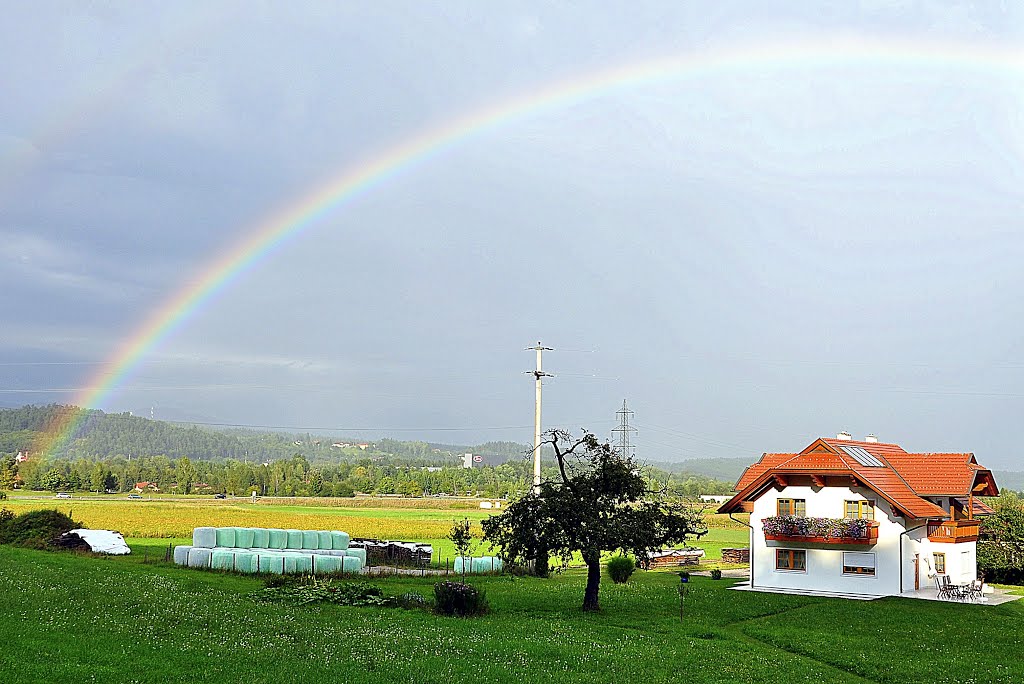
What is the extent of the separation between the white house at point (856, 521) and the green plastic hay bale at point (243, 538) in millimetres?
22170

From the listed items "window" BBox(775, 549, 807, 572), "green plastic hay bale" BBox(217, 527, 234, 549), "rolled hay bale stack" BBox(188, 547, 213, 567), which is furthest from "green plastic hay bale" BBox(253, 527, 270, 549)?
"window" BBox(775, 549, 807, 572)

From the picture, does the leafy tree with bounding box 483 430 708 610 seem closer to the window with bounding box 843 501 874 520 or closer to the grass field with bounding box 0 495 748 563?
the window with bounding box 843 501 874 520

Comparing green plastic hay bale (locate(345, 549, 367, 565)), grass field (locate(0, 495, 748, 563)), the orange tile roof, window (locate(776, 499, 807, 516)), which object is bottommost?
grass field (locate(0, 495, 748, 563))

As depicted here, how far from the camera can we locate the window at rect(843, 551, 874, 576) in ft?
136

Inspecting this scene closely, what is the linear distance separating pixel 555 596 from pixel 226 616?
587 inches

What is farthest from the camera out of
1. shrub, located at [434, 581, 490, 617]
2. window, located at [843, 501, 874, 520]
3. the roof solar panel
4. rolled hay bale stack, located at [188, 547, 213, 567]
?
the roof solar panel

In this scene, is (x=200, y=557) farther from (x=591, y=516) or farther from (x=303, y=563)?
(x=591, y=516)

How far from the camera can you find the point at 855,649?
2488cm

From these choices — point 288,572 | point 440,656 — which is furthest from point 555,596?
point 440,656

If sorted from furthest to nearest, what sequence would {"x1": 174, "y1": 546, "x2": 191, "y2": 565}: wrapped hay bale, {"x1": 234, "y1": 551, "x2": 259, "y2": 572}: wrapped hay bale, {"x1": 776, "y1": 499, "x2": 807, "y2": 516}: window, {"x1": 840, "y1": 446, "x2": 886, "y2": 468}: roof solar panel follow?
1. {"x1": 840, "y1": 446, "x2": 886, "y2": 468}: roof solar panel
2. {"x1": 776, "y1": 499, "x2": 807, "y2": 516}: window
3. {"x1": 174, "y1": 546, "x2": 191, "y2": 565}: wrapped hay bale
4. {"x1": 234, "y1": 551, "x2": 259, "y2": 572}: wrapped hay bale

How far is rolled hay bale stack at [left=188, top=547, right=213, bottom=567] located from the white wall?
939 inches

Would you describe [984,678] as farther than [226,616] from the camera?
No

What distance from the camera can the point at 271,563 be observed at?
40.8m

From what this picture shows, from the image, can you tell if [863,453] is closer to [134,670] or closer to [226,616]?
[226,616]
